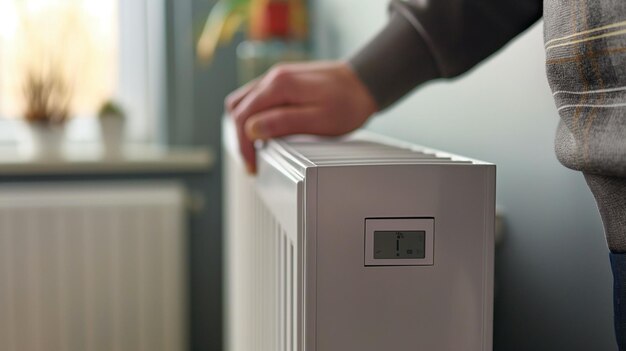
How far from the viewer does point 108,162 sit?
7.03 ft

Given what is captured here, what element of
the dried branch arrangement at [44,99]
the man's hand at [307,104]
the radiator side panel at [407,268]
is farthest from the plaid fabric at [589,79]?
the dried branch arrangement at [44,99]

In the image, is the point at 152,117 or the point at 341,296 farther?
the point at 152,117

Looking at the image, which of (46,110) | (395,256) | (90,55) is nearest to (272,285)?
(395,256)

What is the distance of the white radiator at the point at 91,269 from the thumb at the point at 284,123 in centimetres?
129

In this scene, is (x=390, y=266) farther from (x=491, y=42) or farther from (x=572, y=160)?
(x=491, y=42)

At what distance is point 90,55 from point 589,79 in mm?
2068

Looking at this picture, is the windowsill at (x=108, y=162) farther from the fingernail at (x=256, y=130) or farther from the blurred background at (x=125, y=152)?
the fingernail at (x=256, y=130)

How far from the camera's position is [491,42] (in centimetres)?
68

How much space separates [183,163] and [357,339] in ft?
5.76

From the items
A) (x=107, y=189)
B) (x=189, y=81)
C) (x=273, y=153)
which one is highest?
(x=189, y=81)

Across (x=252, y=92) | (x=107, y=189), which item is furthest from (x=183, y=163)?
(x=252, y=92)

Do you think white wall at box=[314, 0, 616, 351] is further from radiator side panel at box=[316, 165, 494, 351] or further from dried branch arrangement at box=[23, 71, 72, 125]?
dried branch arrangement at box=[23, 71, 72, 125]

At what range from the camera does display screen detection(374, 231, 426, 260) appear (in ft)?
1.50

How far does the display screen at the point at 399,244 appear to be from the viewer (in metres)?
0.46
